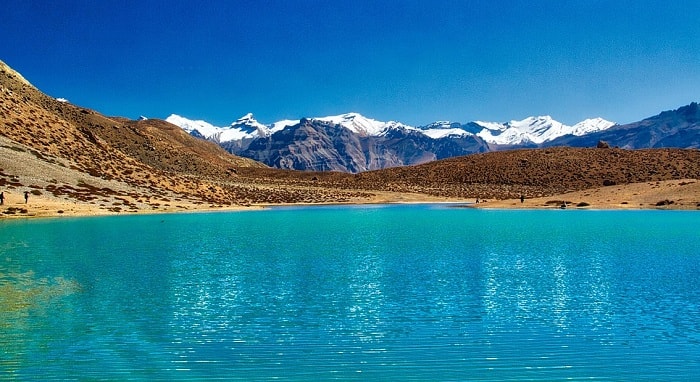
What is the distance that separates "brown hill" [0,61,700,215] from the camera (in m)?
80.2

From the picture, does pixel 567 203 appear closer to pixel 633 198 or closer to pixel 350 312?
pixel 633 198

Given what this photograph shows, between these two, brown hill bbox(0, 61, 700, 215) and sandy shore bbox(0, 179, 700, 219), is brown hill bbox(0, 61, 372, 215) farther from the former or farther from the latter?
sandy shore bbox(0, 179, 700, 219)

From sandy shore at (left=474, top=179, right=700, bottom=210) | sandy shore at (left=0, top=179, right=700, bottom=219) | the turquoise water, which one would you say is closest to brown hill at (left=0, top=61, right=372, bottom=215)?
sandy shore at (left=0, top=179, right=700, bottom=219)

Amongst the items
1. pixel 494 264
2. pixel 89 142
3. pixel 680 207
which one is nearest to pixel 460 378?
pixel 494 264

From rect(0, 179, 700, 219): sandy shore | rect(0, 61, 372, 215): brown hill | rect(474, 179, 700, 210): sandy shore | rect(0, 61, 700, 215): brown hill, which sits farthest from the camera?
rect(474, 179, 700, 210): sandy shore

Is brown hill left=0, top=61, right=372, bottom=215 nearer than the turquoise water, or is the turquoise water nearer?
the turquoise water

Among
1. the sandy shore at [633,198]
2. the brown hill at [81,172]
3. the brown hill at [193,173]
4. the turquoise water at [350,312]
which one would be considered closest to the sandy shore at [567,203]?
the sandy shore at [633,198]

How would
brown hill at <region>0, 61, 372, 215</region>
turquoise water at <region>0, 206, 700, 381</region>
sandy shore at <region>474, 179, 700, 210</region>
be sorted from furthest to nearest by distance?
sandy shore at <region>474, 179, 700, 210</region> < brown hill at <region>0, 61, 372, 215</region> < turquoise water at <region>0, 206, 700, 381</region>

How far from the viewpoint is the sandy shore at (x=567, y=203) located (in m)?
65.4

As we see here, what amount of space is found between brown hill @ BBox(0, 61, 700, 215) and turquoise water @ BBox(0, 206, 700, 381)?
43922mm

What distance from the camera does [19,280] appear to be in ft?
80.9

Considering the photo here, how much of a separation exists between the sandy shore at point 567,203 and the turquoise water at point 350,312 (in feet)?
100

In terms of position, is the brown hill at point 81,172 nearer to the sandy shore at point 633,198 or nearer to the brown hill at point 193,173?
the brown hill at point 193,173

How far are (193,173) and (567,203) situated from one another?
288ft
